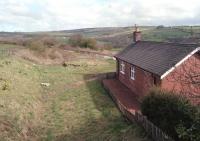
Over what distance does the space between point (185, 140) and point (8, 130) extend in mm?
9272

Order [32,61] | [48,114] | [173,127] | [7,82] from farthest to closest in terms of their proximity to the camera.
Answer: [32,61] < [7,82] < [48,114] < [173,127]

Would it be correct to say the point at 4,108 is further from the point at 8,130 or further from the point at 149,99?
the point at 149,99

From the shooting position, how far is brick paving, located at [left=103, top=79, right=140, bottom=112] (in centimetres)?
2525

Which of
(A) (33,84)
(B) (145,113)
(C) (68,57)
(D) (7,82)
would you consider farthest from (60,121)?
(C) (68,57)

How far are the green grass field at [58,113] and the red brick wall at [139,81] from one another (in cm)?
260

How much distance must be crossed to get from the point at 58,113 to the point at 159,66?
25.8 feet

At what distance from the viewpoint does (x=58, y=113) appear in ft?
78.2

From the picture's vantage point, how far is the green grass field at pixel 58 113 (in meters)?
18.7

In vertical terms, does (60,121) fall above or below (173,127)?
below

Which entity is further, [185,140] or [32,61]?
[32,61]

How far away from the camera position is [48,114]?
77.0 ft

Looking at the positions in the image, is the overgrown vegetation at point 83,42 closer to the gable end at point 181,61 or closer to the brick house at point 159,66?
the brick house at point 159,66

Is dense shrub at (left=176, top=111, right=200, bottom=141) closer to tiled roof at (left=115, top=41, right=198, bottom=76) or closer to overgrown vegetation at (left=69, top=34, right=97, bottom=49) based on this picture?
tiled roof at (left=115, top=41, right=198, bottom=76)

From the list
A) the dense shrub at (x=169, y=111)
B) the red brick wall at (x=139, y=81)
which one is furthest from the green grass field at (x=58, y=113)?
the red brick wall at (x=139, y=81)
